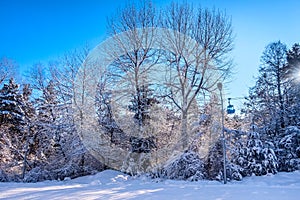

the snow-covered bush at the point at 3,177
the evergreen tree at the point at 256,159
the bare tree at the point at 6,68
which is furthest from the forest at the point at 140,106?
the bare tree at the point at 6,68

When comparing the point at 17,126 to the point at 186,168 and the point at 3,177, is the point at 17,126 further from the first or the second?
the point at 186,168

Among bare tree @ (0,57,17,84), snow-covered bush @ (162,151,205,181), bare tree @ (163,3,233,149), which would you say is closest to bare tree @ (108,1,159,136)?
bare tree @ (163,3,233,149)

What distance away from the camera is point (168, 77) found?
13250mm

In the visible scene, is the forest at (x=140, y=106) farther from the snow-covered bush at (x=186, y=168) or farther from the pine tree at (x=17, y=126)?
the snow-covered bush at (x=186, y=168)

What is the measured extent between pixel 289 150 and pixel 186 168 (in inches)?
221

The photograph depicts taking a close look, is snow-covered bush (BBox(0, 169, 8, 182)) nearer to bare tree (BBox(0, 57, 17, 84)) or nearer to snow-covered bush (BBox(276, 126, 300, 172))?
bare tree (BBox(0, 57, 17, 84))

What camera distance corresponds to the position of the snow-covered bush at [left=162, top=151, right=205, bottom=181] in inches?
399

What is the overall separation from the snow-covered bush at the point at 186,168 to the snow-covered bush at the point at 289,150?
165 inches

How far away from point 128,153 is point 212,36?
7.62 m

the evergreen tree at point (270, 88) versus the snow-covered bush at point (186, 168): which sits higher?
the evergreen tree at point (270, 88)

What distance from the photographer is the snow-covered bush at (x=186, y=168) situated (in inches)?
399

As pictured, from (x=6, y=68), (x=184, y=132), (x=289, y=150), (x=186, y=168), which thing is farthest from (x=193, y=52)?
(x=6, y=68)

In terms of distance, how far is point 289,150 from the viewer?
1186cm

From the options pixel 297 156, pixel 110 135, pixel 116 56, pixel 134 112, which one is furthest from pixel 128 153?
pixel 297 156
